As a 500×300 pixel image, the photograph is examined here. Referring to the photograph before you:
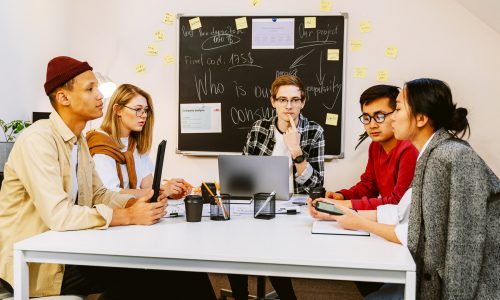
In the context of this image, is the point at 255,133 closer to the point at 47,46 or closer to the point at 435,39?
the point at 435,39

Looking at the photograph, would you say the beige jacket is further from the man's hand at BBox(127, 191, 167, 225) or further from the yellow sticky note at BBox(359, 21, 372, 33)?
the yellow sticky note at BBox(359, 21, 372, 33)

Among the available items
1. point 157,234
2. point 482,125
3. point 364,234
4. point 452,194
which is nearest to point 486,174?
point 452,194

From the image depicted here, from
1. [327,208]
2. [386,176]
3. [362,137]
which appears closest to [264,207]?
[327,208]

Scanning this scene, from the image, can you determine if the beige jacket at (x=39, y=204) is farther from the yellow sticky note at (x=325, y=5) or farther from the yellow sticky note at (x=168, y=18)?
the yellow sticky note at (x=325, y=5)

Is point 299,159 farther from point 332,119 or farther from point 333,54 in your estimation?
point 333,54

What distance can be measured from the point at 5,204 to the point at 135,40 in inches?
96.4

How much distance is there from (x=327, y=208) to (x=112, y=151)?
46.2 inches

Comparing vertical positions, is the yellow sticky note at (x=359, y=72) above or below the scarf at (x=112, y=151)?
above

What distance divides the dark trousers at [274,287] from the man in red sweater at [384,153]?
55cm

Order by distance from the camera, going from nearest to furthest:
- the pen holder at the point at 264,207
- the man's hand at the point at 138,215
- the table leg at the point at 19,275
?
the table leg at the point at 19,275 → the man's hand at the point at 138,215 → the pen holder at the point at 264,207

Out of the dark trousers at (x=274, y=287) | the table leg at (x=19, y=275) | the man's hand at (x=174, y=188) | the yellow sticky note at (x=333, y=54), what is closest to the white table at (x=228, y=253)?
the table leg at (x=19, y=275)

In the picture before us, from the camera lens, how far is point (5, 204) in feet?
5.22

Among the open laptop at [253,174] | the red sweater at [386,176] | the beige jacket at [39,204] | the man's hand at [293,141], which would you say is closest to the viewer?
the beige jacket at [39,204]

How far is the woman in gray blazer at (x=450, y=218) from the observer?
50.4 inches
